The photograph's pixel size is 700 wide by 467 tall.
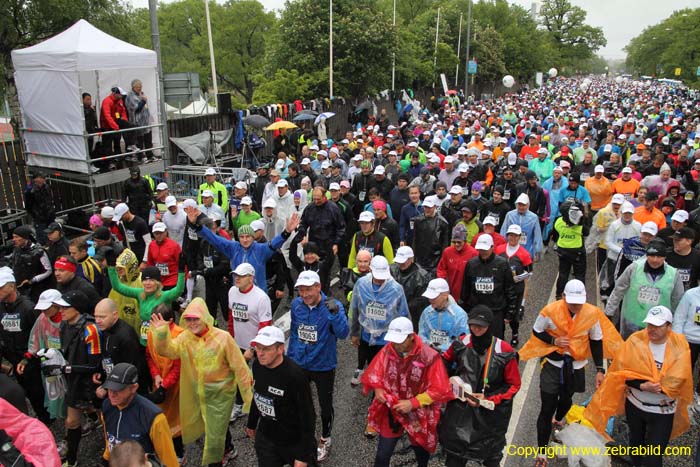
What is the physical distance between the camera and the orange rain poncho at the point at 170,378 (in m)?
4.96

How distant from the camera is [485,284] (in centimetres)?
638

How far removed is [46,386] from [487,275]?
15.0 ft

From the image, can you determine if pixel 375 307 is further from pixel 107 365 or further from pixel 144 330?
pixel 107 365

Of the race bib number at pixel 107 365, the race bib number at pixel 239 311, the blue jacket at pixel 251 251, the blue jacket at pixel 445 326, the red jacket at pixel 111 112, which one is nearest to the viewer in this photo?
the race bib number at pixel 107 365

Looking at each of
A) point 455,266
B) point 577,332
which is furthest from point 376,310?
point 577,332

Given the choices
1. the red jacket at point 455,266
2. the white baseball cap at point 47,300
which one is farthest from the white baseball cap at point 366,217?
the white baseball cap at point 47,300

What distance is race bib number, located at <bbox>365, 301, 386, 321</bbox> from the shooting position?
575 cm

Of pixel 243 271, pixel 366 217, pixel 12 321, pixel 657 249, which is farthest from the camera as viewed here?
pixel 366 217

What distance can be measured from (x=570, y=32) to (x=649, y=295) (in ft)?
342

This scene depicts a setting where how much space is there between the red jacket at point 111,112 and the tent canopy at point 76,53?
2.57ft

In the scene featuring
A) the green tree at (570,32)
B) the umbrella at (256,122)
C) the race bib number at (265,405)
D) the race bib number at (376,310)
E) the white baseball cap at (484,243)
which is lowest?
the race bib number at (265,405)

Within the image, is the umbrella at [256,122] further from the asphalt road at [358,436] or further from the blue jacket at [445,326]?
the blue jacket at [445,326]

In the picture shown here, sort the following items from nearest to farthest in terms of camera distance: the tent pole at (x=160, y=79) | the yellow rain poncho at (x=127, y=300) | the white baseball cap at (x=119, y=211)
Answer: the yellow rain poncho at (x=127, y=300) → the white baseball cap at (x=119, y=211) → the tent pole at (x=160, y=79)

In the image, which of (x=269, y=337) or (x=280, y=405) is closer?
(x=269, y=337)
